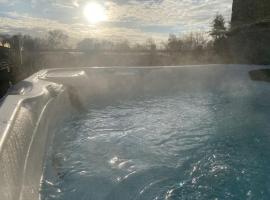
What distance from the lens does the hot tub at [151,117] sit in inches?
69.7

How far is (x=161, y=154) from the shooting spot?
2400 millimetres

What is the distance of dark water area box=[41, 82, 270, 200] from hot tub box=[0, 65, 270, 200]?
11 mm

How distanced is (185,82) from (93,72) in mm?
1488

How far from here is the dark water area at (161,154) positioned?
1862 millimetres

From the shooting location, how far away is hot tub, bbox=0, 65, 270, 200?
1.77 meters

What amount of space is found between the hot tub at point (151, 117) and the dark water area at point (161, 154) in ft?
0.04

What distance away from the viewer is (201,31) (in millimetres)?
10734

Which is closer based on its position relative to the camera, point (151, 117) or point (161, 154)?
point (161, 154)

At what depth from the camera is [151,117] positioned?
3521 millimetres

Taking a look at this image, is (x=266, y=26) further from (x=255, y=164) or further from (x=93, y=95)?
(x=255, y=164)

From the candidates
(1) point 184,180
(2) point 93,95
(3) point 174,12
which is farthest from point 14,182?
(3) point 174,12

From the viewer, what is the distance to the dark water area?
1.86 m

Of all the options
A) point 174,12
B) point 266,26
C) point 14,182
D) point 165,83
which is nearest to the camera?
point 14,182

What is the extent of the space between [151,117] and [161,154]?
1.14 meters
